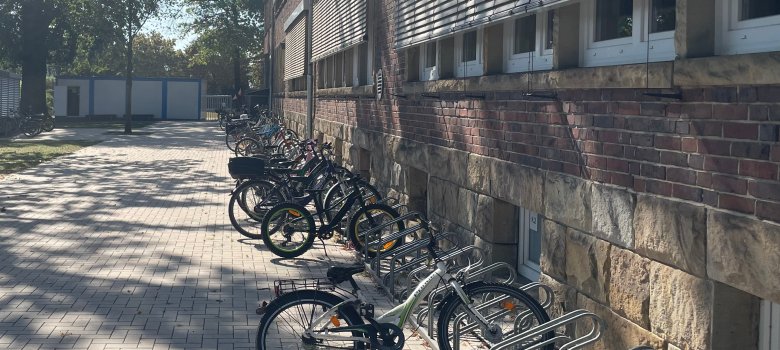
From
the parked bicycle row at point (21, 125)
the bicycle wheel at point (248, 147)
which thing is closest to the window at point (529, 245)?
the bicycle wheel at point (248, 147)

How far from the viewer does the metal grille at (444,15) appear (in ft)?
24.0

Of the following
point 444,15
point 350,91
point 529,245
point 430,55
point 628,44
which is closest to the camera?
point 628,44

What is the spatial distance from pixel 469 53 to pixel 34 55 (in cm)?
4027

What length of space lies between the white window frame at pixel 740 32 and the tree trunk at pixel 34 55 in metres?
43.7

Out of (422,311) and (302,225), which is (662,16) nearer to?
(422,311)

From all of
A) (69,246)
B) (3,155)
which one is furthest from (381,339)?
(3,155)

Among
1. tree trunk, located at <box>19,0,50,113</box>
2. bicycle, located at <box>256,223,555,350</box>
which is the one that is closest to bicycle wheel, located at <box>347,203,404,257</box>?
bicycle, located at <box>256,223,555,350</box>

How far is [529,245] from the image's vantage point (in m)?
8.02

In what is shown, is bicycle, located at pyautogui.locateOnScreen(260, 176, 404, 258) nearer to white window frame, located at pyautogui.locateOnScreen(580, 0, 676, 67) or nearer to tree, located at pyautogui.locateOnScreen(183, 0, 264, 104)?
white window frame, located at pyautogui.locateOnScreen(580, 0, 676, 67)

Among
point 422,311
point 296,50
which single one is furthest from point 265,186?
point 296,50

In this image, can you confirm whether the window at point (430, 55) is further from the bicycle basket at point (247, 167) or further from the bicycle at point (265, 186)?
the bicycle basket at point (247, 167)

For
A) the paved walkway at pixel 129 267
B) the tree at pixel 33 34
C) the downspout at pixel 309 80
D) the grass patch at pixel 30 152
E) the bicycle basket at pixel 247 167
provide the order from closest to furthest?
1. the paved walkway at pixel 129 267
2. the bicycle basket at pixel 247 167
3. the downspout at pixel 309 80
4. the grass patch at pixel 30 152
5. the tree at pixel 33 34

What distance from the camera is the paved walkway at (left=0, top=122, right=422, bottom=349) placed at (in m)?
6.94

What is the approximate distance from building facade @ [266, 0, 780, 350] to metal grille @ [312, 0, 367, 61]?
441 cm
